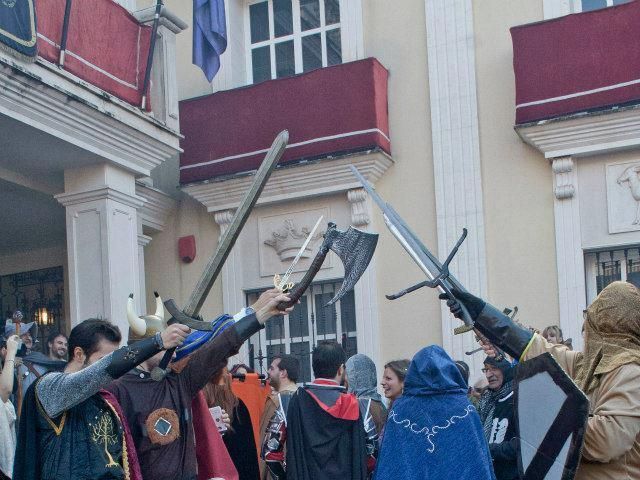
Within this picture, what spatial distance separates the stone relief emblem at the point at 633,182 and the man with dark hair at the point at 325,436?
16.0 ft

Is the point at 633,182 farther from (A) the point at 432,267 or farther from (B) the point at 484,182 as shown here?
(A) the point at 432,267

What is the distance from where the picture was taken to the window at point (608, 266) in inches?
391

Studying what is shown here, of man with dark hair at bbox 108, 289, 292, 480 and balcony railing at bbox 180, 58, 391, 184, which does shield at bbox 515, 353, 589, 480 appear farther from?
balcony railing at bbox 180, 58, 391, 184

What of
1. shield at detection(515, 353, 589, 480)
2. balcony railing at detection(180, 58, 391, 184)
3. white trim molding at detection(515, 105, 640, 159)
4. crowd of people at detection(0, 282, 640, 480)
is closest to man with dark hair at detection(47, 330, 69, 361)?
crowd of people at detection(0, 282, 640, 480)

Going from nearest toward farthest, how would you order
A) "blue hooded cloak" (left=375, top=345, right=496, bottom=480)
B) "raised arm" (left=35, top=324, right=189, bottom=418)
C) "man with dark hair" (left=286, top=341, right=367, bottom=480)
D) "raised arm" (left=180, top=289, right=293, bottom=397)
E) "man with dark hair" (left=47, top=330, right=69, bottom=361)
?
"raised arm" (left=35, top=324, right=189, bottom=418) → "raised arm" (left=180, top=289, right=293, bottom=397) → "blue hooded cloak" (left=375, top=345, right=496, bottom=480) → "man with dark hair" (left=286, top=341, right=367, bottom=480) → "man with dark hair" (left=47, top=330, right=69, bottom=361)

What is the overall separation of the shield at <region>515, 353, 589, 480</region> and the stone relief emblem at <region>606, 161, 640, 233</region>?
6.31 metres

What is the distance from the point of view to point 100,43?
9.23 m

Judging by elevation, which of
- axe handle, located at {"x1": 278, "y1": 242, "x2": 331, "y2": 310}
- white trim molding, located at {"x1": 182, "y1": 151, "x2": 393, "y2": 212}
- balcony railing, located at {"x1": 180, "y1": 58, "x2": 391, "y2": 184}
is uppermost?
balcony railing, located at {"x1": 180, "y1": 58, "x2": 391, "y2": 184}

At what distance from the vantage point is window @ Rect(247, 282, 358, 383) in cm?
1132

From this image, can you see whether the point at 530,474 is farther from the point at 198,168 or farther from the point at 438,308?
the point at 198,168

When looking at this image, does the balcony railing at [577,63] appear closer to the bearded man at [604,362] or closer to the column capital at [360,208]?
the column capital at [360,208]

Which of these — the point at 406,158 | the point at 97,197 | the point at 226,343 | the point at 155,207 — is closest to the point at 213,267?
the point at 226,343

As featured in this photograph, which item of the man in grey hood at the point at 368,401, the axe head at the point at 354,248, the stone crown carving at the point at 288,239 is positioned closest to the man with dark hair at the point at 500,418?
the man in grey hood at the point at 368,401

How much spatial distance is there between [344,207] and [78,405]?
23.7ft
